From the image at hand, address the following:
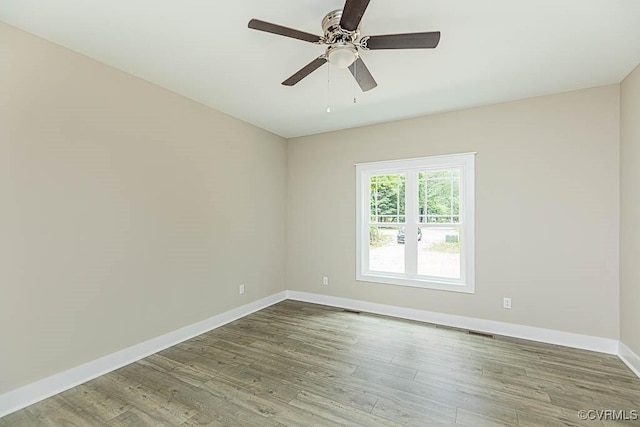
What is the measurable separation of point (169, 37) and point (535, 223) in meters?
4.05

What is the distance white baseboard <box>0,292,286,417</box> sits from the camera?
2059 mm

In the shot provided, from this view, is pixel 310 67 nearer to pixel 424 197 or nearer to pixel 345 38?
pixel 345 38

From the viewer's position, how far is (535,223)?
3.25 metres

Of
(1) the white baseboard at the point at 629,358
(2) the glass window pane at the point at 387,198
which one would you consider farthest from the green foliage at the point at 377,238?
(1) the white baseboard at the point at 629,358

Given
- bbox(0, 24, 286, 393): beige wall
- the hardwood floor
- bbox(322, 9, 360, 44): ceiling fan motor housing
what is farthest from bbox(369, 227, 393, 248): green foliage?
bbox(322, 9, 360, 44): ceiling fan motor housing

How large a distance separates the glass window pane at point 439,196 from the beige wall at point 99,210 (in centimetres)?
261

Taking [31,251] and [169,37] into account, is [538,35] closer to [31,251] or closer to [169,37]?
[169,37]

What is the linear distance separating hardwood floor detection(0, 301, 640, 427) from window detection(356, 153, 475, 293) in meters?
0.85

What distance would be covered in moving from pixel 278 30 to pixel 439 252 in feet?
10.7

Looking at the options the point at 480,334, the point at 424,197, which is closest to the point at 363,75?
the point at 424,197

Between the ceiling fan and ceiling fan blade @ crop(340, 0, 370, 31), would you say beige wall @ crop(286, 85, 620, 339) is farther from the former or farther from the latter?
ceiling fan blade @ crop(340, 0, 370, 31)

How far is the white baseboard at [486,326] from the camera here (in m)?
2.98

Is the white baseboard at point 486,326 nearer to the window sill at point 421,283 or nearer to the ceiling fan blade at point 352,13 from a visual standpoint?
the window sill at point 421,283

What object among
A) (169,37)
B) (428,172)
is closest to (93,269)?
(169,37)
